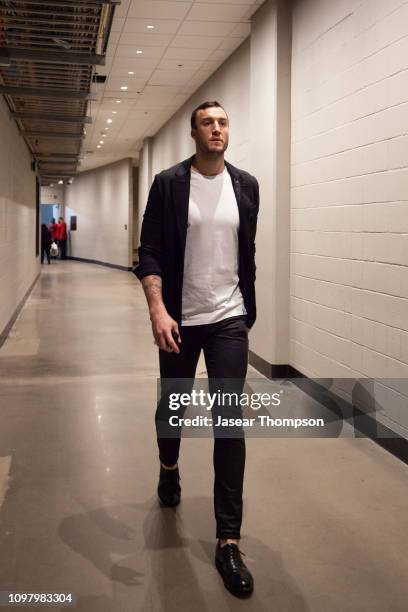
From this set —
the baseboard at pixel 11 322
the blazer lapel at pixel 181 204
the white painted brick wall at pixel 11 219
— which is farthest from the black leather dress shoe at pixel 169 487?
the white painted brick wall at pixel 11 219

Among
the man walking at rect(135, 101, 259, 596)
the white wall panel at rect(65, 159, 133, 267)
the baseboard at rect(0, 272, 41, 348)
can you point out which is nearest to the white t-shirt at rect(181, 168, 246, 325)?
the man walking at rect(135, 101, 259, 596)

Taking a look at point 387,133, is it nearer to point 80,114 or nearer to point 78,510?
point 78,510

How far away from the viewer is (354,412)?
15.0 ft

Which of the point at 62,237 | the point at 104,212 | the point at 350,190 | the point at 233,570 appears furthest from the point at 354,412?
the point at 62,237

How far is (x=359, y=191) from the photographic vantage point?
14.6ft

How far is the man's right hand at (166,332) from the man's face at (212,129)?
2.07ft

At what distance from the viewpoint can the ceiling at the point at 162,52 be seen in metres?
6.64

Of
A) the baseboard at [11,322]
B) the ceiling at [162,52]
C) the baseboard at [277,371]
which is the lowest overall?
the baseboard at [277,371]

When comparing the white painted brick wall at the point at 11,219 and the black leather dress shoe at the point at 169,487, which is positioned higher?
the white painted brick wall at the point at 11,219

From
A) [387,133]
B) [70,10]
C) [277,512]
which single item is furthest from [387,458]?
[70,10]

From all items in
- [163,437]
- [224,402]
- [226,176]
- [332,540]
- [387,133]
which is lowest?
[332,540]

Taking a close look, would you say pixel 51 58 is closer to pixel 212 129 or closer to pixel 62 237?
pixel 212 129

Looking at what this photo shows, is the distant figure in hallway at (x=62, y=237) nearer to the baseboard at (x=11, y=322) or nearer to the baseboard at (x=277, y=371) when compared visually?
the baseboard at (x=11, y=322)

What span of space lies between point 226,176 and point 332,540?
1.45 m
